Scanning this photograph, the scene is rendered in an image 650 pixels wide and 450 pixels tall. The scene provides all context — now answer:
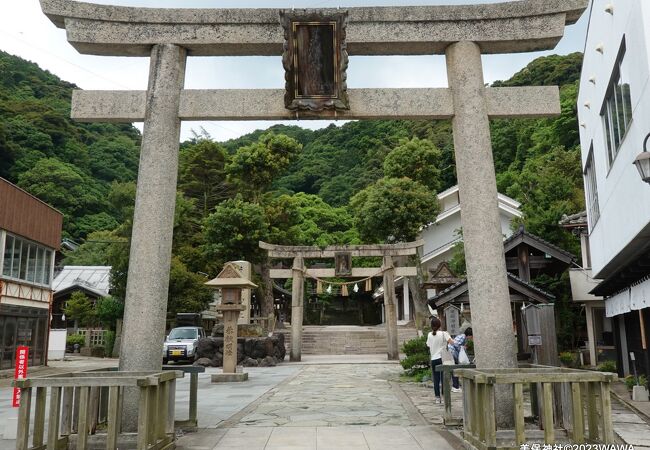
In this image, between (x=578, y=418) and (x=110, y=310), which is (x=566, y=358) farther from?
(x=110, y=310)

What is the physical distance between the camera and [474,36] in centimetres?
769

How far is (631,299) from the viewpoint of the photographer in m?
11.5

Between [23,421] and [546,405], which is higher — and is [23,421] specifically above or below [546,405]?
below

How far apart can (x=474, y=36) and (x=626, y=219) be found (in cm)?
465

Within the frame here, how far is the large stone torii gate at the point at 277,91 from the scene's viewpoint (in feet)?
24.2

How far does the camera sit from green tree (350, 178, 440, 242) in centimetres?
3153

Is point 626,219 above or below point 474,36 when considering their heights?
below

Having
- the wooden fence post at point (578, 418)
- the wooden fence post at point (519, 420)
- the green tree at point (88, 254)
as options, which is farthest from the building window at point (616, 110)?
the green tree at point (88, 254)

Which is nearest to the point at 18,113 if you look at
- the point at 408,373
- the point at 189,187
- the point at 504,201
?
the point at 189,187

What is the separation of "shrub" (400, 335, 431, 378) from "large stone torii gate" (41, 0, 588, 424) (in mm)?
9084

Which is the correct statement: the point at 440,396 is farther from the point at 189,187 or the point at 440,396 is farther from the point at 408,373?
the point at 189,187

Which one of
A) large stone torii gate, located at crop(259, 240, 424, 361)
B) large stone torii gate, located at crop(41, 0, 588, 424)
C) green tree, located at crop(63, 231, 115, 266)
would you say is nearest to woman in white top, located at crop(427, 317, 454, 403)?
large stone torii gate, located at crop(41, 0, 588, 424)

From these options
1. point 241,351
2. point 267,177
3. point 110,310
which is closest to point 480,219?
point 241,351

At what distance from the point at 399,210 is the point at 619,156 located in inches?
842
